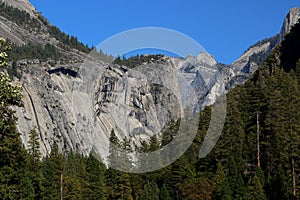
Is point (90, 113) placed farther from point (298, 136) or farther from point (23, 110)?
point (298, 136)

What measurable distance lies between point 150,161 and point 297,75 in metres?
26.6

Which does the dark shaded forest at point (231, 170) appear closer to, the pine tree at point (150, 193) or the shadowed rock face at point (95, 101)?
the pine tree at point (150, 193)

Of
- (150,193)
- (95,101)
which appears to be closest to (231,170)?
(150,193)

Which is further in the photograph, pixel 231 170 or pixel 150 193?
pixel 150 193

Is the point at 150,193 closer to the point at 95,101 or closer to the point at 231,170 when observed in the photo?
the point at 231,170

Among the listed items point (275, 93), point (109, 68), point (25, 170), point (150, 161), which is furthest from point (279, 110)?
point (109, 68)

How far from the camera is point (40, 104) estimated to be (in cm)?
14600

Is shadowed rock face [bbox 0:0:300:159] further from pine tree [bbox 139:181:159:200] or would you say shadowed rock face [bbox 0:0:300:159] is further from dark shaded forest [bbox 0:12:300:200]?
pine tree [bbox 139:181:159:200]

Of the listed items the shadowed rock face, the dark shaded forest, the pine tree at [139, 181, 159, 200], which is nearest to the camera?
the dark shaded forest

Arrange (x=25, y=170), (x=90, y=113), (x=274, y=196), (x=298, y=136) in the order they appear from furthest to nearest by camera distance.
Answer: (x=90, y=113) → (x=25, y=170) → (x=298, y=136) → (x=274, y=196)

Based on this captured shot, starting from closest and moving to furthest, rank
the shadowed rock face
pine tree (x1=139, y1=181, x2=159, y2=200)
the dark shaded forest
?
the dark shaded forest, pine tree (x1=139, y1=181, x2=159, y2=200), the shadowed rock face

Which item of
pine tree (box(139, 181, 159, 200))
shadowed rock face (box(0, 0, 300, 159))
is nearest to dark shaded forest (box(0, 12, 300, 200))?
pine tree (box(139, 181, 159, 200))

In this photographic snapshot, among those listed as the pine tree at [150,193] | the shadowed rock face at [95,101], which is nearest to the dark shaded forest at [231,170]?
the pine tree at [150,193]

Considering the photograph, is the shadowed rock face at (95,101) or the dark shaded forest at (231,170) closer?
the dark shaded forest at (231,170)
